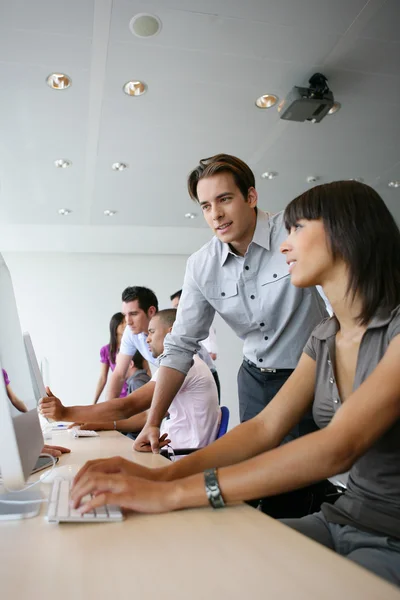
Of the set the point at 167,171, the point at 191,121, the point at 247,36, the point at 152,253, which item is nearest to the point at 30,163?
the point at 167,171

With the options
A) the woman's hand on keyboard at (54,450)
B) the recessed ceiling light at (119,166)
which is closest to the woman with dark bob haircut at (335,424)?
the woman's hand on keyboard at (54,450)

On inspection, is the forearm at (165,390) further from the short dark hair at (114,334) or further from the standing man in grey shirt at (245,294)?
the short dark hair at (114,334)

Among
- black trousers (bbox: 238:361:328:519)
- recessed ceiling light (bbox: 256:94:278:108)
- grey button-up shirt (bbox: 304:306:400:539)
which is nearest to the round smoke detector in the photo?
recessed ceiling light (bbox: 256:94:278:108)

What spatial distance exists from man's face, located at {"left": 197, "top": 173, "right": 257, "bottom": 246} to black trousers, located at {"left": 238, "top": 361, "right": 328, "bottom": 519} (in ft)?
1.75

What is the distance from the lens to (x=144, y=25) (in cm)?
275

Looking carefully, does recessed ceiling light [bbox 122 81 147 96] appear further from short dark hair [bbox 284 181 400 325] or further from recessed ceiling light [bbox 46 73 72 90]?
short dark hair [bbox 284 181 400 325]

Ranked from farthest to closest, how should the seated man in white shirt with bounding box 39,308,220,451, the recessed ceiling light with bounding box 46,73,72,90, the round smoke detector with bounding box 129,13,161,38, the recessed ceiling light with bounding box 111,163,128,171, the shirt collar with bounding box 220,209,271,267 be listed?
the recessed ceiling light with bounding box 111,163,128,171 < the recessed ceiling light with bounding box 46,73,72,90 < the round smoke detector with bounding box 129,13,161,38 < the seated man in white shirt with bounding box 39,308,220,451 < the shirt collar with bounding box 220,209,271,267

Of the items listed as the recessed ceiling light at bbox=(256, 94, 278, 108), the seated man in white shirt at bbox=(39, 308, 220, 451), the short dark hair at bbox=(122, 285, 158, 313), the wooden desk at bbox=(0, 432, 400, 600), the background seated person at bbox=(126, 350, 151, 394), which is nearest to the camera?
the wooden desk at bbox=(0, 432, 400, 600)

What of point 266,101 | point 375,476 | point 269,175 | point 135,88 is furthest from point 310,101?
point 375,476

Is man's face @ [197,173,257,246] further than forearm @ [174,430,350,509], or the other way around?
man's face @ [197,173,257,246]

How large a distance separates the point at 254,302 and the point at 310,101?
2.03 m

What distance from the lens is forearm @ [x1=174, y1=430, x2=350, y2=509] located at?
76 centimetres

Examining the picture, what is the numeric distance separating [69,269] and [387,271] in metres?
6.72

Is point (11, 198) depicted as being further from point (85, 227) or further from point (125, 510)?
point (125, 510)
